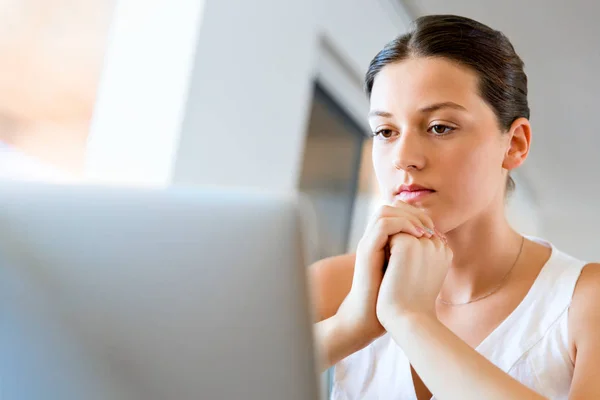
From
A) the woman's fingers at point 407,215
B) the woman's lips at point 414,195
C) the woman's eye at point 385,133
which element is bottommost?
the woman's fingers at point 407,215

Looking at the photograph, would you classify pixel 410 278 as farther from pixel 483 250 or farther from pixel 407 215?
pixel 483 250

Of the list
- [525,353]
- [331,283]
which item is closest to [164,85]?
[331,283]

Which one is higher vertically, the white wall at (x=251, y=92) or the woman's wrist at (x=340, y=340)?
the white wall at (x=251, y=92)

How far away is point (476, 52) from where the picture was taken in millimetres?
1173

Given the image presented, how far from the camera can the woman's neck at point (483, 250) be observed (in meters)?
1.24

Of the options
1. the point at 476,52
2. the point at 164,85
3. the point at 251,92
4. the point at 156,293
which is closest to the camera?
the point at 156,293

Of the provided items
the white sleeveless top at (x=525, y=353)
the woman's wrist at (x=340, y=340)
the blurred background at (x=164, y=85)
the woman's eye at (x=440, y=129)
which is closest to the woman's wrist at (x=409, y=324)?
the woman's wrist at (x=340, y=340)

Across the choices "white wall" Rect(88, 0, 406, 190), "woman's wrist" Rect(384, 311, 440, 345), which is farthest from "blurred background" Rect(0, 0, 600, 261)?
"woman's wrist" Rect(384, 311, 440, 345)

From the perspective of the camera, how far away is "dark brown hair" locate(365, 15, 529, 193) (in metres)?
1.17

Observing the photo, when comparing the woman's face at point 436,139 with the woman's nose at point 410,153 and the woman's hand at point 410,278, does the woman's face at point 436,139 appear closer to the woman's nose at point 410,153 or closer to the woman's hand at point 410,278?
the woman's nose at point 410,153

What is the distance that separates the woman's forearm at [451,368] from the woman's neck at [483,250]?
0.39 meters

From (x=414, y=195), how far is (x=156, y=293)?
0.78m

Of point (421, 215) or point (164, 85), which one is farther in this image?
point (164, 85)

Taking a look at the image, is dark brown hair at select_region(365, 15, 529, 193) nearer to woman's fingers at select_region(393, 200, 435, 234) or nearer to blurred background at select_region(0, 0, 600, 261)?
woman's fingers at select_region(393, 200, 435, 234)
